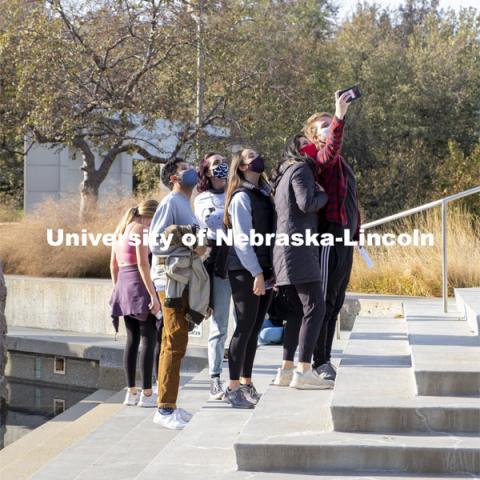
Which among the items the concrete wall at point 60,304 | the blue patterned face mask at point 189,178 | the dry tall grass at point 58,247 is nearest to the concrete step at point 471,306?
the blue patterned face mask at point 189,178

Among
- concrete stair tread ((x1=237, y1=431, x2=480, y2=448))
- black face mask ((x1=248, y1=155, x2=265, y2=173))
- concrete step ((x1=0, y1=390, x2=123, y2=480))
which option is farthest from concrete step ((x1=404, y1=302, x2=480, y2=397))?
concrete step ((x1=0, y1=390, x2=123, y2=480))

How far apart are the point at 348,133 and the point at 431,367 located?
23.5m

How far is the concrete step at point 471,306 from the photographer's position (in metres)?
7.28

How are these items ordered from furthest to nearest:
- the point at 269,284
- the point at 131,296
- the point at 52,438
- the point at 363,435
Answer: the point at 52,438 → the point at 131,296 → the point at 269,284 → the point at 363,435

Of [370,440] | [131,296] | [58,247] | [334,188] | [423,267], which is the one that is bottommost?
[370,440]

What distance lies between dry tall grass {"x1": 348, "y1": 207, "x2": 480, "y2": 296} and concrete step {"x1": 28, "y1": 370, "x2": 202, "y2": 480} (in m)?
4.65

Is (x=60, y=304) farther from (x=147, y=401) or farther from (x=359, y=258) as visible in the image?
(x=147, y=401)

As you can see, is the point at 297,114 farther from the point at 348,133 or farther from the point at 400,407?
the point at 400,407

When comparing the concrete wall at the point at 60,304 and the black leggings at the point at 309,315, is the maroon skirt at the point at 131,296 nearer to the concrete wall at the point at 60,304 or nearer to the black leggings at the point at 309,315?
the black leggings at the point at 309,315

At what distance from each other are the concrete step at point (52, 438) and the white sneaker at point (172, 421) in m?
0.82

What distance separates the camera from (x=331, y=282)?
6531 mm

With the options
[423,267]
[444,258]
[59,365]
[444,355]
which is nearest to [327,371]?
[444,355]

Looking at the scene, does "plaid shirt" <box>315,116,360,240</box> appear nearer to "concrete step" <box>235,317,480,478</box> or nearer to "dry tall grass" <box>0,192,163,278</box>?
"concrete step" <box>235,317,480,478</box>

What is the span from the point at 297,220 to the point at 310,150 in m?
0.46
